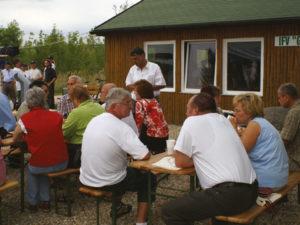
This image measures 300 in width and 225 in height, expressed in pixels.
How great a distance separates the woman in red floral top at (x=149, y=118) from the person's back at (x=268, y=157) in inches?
87.6

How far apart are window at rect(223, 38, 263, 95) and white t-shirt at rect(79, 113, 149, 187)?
7268 millimetres

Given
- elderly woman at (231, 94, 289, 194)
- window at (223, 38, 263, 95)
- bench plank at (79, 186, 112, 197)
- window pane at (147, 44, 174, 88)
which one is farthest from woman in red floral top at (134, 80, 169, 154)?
window pane at (147, 44, 174, 88)

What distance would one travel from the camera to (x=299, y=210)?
561cm

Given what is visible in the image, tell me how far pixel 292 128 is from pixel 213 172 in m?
1.80

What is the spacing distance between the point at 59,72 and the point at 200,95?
83.0 feet

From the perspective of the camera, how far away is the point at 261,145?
13.5 ft

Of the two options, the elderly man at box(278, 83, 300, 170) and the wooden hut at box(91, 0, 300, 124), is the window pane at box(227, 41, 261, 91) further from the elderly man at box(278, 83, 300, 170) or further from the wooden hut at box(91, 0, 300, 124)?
the elderly man at box(278, 83, 300, 170)

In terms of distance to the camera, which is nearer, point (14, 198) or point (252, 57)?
point (14, 198)

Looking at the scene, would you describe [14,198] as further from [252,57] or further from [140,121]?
[252,57]

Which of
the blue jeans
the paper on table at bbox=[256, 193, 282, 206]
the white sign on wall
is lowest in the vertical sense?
the blue jeans

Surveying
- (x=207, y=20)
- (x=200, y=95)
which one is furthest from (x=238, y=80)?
(x=200, y=95)

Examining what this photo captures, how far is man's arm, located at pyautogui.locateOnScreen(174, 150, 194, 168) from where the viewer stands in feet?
12.8

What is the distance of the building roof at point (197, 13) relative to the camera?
421 inches

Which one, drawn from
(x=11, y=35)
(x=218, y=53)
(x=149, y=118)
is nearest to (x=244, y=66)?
(x=218, y=53)
